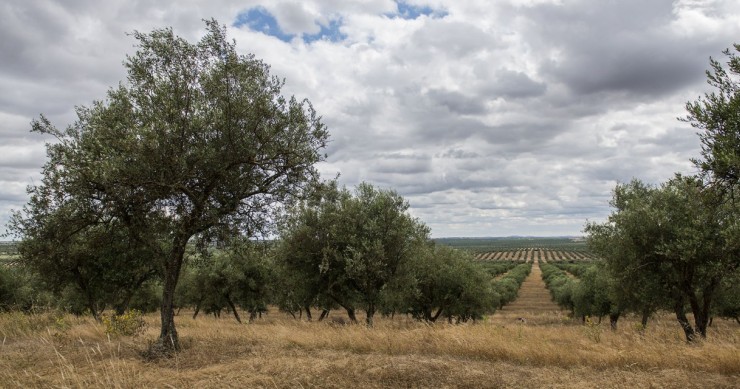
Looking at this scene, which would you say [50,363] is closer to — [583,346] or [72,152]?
[72,152]

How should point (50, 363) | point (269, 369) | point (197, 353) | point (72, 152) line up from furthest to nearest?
point (197, 353) → point (72, 152) → point (50, 363) → point (269, 369)

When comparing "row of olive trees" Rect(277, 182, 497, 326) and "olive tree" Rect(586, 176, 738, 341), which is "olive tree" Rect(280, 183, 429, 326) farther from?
"olive tree" Rect(586, 176, 738, 341)

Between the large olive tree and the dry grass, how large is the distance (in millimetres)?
3178

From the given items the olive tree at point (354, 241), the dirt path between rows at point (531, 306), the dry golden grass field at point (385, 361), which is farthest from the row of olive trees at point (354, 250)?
the dirt path between rows at point (531, 306)

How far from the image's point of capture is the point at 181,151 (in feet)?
44.3

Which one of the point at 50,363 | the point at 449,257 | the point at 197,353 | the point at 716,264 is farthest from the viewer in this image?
the point at 449,257

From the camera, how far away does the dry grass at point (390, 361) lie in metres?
10.4

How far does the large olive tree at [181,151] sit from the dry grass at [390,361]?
318cm

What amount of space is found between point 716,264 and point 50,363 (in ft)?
87.0

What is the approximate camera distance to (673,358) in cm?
1188

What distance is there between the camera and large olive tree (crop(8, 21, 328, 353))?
1285 cm

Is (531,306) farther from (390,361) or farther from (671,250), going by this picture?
(390,361)

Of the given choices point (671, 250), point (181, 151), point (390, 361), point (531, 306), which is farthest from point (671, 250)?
point (531, 306)

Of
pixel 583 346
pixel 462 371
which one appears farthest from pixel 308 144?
pixel 583 346
